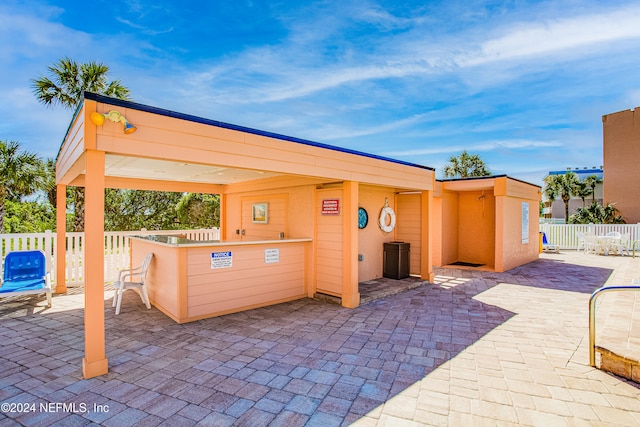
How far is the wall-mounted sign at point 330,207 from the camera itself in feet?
18.7

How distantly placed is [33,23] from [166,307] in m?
7.21

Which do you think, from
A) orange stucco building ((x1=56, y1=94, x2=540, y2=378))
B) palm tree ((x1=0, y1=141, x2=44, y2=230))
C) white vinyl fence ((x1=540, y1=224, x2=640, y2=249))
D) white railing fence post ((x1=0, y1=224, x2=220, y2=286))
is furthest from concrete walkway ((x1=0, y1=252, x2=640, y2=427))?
white vinyl fence ((x1=540, y1=224, x2=640, y2=249))

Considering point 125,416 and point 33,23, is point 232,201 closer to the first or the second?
point 33,23

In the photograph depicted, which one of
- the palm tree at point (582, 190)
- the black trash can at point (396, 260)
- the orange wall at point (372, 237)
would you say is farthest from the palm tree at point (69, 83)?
the palm tree at point (582, 190)

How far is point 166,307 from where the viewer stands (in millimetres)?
4895

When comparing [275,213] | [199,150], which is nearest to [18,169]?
[275,213]

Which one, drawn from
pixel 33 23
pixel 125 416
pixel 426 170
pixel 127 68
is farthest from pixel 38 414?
pixel 127 68

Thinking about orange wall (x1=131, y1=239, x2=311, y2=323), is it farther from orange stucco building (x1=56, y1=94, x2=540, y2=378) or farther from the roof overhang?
the roof overhang

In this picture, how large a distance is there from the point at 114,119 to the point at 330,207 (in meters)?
3.63

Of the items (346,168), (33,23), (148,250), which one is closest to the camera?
(346,168)

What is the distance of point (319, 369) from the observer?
10.2 feet

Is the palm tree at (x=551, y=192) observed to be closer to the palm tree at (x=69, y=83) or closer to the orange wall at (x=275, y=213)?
the orange wall at (x=275, y=213)

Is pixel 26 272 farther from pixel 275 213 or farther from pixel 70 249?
pixel 275 213

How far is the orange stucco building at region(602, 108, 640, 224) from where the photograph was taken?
18.2 meters
